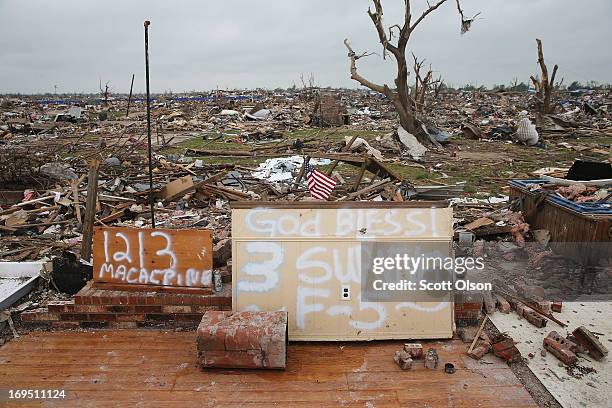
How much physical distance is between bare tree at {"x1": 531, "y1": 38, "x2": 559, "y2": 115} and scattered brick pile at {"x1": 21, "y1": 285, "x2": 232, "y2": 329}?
81.7 feet

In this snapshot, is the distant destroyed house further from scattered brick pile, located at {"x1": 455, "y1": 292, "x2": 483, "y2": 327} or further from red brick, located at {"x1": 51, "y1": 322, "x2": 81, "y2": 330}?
red brick, located at {"x1": 51, "y1": 322, "x2": 81, "y2": 330}

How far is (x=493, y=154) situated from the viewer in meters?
17.1

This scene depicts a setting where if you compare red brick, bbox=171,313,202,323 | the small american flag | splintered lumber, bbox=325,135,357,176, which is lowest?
red brick, bbox=171,313,202,323

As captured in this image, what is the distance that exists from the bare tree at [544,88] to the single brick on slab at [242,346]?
2508 cm

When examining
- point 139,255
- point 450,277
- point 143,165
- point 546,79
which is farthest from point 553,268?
point 546,79

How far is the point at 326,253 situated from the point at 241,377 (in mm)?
1390

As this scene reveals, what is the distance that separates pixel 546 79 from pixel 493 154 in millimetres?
10436

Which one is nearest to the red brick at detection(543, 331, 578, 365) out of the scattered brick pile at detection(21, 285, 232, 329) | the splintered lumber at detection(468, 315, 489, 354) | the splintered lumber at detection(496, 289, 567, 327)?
the splintered lumber at detection(496, 289, 567, 327)

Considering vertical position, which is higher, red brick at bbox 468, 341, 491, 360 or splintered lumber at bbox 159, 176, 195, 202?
splintered lumber at bbox 159, 176, 195, 202

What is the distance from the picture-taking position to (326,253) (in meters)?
4.48

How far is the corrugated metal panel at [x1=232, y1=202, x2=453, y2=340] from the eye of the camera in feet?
14.7

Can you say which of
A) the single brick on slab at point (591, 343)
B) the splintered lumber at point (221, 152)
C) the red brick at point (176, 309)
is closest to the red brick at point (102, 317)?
the red brick at point (176, 309)

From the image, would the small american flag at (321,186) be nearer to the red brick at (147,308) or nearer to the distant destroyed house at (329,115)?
the red brick at (147,308)

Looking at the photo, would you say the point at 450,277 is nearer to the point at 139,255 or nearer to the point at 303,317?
the point at 303,317
